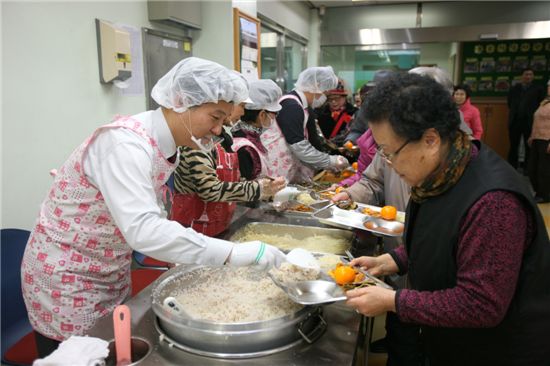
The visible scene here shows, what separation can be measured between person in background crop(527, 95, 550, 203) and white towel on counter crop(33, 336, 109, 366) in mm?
5987

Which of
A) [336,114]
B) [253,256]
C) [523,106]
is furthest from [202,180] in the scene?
[523,106]

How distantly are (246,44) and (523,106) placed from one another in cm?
470

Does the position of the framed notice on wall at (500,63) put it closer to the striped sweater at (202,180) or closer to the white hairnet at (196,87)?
the striped sweater at (202,180)

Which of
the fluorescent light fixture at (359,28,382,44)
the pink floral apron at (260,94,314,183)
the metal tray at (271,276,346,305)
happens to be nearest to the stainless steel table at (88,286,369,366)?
the metal tray at (271,276,346,305)

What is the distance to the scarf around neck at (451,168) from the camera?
982mm

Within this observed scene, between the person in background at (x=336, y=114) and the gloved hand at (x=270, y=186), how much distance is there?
283 centimetres

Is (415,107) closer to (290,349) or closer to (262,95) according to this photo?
(290,349)

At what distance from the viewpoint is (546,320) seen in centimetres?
105

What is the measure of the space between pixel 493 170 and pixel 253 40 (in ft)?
12.1

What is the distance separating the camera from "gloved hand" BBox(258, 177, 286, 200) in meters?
2.03

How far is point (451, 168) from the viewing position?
98cm

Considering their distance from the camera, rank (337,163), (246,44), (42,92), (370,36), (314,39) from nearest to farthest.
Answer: (42,92) → (337,163) → (246,44) → (370,36) → (314,39)

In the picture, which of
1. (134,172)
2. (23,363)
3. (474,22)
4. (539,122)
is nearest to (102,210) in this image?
(134,172)

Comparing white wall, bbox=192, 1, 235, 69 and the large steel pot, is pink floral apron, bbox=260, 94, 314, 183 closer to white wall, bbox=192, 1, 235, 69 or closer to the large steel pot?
white wall, bbox=192, 1, 235, 69
